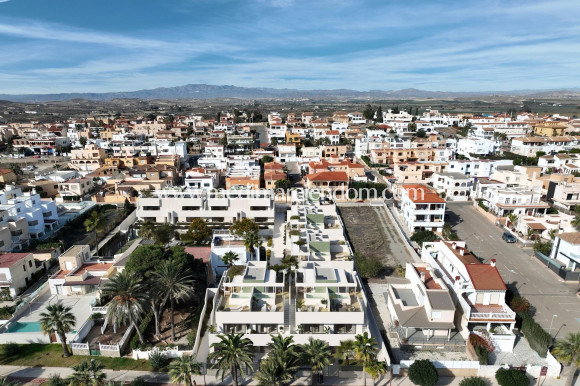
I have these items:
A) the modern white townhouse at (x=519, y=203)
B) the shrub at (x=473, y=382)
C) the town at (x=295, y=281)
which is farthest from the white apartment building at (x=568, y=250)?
the shrub at (x=473, y=382)

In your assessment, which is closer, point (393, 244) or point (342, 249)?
point (342, 249)

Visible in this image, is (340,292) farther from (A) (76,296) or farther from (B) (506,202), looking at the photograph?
(B) (506,202)

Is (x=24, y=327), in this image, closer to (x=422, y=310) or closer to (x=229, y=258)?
(x=229, y=258)

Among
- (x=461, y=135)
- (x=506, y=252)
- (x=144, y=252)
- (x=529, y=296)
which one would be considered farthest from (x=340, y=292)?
(x=461, y=135)

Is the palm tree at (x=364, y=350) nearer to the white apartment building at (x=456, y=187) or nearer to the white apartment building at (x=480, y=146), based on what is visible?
the white apartment building at (x=456, y=187)

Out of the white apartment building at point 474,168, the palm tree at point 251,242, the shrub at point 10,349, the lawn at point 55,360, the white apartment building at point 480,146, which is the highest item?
the white apartment building at point 480,146

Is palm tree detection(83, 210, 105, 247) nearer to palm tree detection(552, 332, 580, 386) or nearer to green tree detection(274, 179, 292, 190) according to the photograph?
green tree detection(274, 179, 292, 190)
